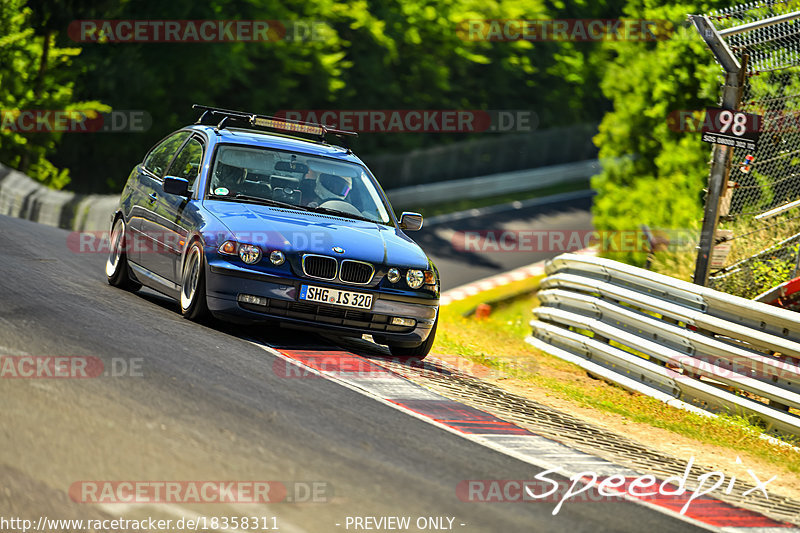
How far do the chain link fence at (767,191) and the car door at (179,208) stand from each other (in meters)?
5.36

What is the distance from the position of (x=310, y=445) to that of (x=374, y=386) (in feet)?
6.65

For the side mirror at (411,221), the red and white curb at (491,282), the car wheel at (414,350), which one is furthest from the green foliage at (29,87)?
the car wheel at (414,350)

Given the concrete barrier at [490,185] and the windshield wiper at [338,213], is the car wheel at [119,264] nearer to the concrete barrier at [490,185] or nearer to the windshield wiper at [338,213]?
the windshield wiper at [338,213]

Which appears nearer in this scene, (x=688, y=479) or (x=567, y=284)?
(x=688, y=479)

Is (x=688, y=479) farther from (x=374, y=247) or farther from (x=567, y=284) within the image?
(x=567, y=284)

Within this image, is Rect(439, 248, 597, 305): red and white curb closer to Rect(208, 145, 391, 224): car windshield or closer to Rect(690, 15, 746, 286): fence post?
Rect(690, 15, 746, 286): fence post

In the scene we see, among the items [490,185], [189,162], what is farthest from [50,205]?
[490,185]

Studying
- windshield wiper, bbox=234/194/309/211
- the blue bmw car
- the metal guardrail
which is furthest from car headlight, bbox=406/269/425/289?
the metal guardrail

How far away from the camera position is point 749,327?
31.4 ft

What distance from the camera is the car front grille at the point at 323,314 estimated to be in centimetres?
884

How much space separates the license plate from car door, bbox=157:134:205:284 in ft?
3.99

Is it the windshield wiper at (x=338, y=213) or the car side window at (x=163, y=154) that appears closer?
the windshield wiper at (x=338, y=213)

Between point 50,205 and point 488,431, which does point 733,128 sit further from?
point 50,205

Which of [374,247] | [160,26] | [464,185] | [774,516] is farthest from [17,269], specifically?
[464,185]
